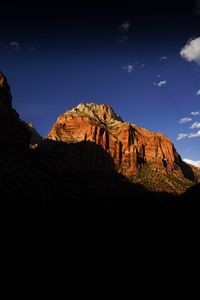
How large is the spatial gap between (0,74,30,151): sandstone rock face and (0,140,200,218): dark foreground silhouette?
9.62m

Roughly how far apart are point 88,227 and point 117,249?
16.1 metres

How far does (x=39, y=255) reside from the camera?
1902 inches

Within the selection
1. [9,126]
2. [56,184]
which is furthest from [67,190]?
[9,126]

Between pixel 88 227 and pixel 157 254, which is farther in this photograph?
pixel 88 227

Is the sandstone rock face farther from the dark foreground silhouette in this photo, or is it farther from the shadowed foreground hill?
the dark foreground silhouette

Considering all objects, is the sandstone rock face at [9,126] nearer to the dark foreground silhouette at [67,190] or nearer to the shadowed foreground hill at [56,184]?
the shadowed foreground hill at [56,184]

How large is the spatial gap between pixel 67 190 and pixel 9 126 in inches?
1737

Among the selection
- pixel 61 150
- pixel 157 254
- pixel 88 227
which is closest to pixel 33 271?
pixel 157 254

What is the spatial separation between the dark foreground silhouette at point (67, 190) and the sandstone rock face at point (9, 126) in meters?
9.62

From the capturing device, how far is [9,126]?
474 feet

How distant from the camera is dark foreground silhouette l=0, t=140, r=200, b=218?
79750mm

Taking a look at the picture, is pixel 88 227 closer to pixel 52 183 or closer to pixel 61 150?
pixel 52 183

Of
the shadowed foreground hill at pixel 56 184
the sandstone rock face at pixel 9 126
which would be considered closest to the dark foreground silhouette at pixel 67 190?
the shadowed foreground hill at pixel 56 184

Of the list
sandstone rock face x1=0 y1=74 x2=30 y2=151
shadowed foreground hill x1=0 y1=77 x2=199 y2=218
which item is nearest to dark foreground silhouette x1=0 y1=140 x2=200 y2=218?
shadowed foreground hill x1=0 y1=77 x2=199 y2=218
